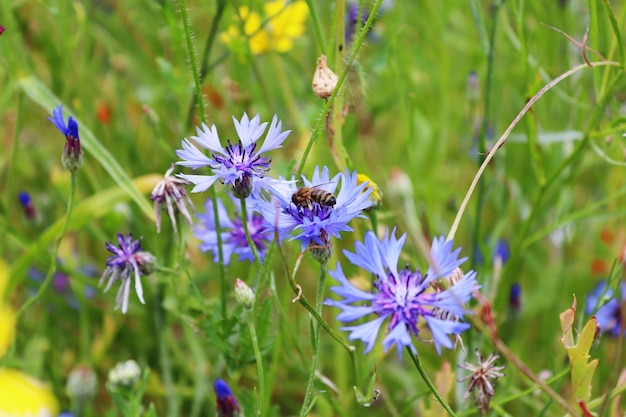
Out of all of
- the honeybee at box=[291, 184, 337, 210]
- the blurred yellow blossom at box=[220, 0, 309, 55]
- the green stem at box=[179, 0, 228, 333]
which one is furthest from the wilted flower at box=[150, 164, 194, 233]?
the blurred yellow blossom at box=[220, 0, 309, 55]

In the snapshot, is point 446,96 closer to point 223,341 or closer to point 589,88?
point 589,88

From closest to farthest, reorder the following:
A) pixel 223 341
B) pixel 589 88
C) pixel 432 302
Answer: pixel 432 302
pixel 223 341
pixel 589 88

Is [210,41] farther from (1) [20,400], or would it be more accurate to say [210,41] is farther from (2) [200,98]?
(1) [20,400]

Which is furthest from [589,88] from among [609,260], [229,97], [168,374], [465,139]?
[168,374]

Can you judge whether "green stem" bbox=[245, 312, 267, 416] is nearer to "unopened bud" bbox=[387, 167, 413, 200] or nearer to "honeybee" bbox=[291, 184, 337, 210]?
"honeybee" bbox=[291, 184, 337, 210]

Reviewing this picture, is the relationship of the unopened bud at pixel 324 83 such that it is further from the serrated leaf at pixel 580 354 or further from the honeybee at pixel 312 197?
the serrated leaf at pixel 580 354

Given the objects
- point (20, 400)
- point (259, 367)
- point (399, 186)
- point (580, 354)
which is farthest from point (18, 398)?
point (399, 186)

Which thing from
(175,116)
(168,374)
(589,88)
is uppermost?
(589,88)
